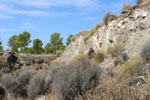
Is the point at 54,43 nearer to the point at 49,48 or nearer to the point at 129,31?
the point at 49,48

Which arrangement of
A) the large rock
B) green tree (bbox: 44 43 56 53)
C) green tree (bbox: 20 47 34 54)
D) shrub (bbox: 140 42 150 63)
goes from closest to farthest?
1. shrub (bbox: 140 42 150 63)
2. the large rock
3. green tree (bbox: 20 47 34 54)
4. green tree (bbox: 44 43 56 53)

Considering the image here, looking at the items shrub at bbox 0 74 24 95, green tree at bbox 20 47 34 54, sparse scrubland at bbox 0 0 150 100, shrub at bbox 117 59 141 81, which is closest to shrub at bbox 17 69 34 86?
sparse scrubland at bbox 0 0 150 100

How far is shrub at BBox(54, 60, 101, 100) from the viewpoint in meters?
5.09

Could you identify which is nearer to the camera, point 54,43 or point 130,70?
point 130,70

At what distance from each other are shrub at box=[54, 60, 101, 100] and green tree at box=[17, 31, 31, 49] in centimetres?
5018

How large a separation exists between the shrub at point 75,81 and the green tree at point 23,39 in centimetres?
5018

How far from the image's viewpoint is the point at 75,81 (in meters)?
5.23

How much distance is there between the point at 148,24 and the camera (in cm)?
1191

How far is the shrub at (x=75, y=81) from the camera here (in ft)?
16.7

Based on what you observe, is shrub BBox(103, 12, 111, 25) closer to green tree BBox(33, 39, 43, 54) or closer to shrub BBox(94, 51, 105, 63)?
shrub BBox(94, 51, 105, 63)

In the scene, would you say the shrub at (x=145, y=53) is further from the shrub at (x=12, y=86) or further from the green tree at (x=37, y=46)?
the green tree at (x=37, y=46)

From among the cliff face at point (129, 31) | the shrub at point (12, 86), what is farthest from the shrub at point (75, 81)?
the cliff face at point (129, 31)

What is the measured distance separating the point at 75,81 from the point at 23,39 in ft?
171

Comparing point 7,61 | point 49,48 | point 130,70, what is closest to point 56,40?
point 49,48
